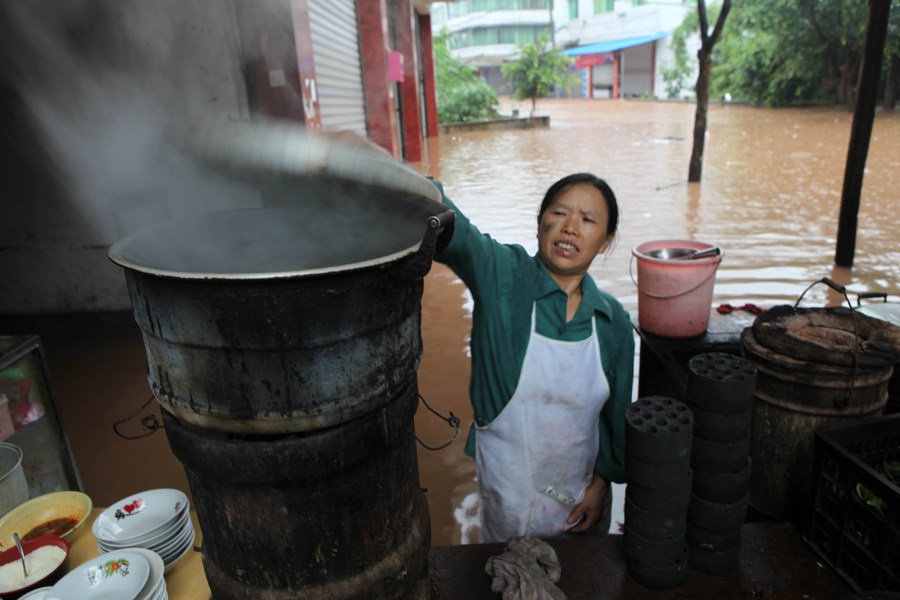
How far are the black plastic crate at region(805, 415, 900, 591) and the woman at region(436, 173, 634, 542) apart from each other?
26.7 inches

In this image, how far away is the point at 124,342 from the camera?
5.87 metres

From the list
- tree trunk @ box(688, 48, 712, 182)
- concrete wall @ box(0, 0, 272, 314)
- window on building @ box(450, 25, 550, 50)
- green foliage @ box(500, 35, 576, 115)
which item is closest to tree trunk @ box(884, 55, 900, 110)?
green foliage @ box(500, 35, 576, 115)

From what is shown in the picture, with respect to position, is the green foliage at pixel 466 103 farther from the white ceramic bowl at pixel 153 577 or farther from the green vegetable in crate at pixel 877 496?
the white ceramic bowl at pixel 153 577

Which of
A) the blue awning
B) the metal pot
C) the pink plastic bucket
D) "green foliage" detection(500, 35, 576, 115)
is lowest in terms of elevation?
the pink plastic bucket

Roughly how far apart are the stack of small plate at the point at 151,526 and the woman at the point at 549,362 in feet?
3.61

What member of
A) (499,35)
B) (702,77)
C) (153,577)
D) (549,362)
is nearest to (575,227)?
(549,362)

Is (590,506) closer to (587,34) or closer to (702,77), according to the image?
(702,77)

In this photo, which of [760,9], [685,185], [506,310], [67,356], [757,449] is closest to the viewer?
[506,310]

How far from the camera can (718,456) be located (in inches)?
70.0

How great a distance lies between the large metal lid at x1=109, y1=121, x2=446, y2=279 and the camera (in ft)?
5.21

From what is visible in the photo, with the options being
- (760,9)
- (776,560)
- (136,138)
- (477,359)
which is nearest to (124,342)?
(136,138)

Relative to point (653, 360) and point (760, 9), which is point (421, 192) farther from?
point (760, 9)

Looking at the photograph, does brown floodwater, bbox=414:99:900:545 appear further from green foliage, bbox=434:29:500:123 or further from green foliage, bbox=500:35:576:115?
green foliage, bbox=500:35:576:115

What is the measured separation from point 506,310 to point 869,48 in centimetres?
611
